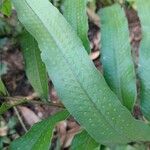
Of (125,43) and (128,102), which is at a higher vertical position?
(125,43)

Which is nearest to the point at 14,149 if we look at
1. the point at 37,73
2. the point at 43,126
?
the point at 43,126

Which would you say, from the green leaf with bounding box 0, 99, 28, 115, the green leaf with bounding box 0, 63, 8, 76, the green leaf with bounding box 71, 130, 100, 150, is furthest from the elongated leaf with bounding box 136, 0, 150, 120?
the green leaf with bounding box 0, 63, 8, 76

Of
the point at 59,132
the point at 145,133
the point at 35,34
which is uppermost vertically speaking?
the point at 35,34

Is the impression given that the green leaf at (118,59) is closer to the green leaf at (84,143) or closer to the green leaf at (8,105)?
the green leaf at (84,143)

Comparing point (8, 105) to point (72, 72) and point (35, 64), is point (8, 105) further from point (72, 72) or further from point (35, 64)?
point (72, 72)

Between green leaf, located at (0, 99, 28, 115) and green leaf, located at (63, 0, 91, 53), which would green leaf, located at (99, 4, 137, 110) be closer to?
green leaf, located at (63, 0, 91, 53)

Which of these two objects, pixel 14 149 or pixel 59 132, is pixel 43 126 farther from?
pixel 59 132

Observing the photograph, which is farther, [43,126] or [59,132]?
[59,132]

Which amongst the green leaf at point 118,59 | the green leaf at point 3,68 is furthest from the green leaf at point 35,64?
the green leaf at point 3,68
